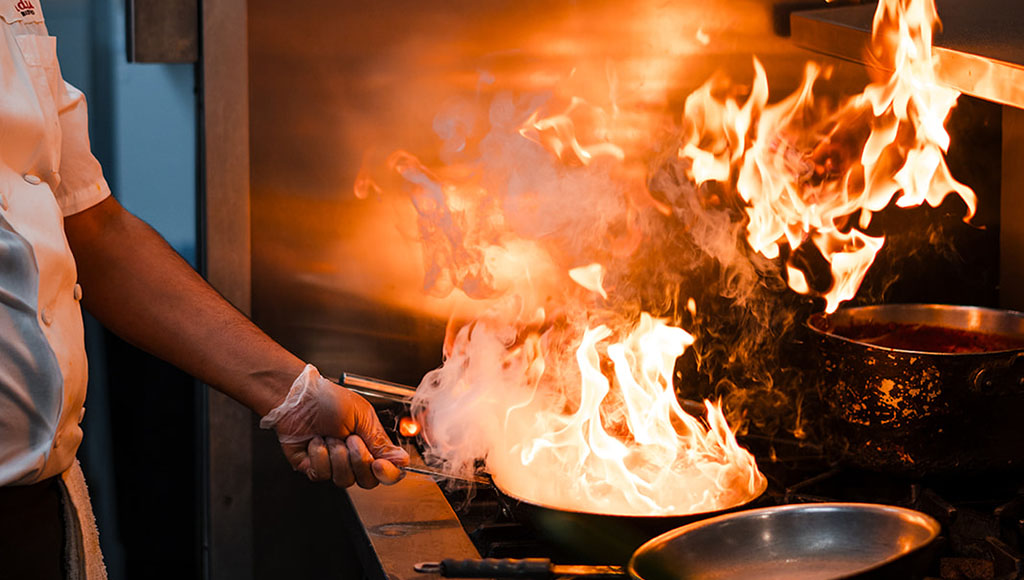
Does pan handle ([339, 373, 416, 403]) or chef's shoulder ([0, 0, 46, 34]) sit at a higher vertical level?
chef's shoulder ([0, 0, 46, 34])

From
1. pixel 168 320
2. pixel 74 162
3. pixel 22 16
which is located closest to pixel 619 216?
pixel 168 320

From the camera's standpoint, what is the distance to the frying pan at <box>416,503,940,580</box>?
42.8 inches

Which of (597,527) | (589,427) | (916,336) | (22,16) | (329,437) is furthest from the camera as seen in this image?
(916,336)

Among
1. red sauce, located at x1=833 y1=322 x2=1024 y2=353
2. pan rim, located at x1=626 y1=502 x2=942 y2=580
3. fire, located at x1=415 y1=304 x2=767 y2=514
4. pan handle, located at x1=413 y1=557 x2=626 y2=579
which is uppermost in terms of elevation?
red sauce, located at x1=833 y1=322 x2=1024 y2=353

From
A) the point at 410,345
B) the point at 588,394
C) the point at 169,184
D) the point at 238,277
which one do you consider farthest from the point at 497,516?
the point at 169,184

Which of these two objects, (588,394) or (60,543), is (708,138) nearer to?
(588,394)

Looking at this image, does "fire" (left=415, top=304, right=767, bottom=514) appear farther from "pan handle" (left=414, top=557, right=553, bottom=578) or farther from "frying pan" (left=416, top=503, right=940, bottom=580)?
"pan handle" (left=414, top=557, right=553, bottom=578)

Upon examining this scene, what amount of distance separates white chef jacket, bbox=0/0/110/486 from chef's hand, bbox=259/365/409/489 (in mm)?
293

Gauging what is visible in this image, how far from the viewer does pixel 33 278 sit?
1.16 m

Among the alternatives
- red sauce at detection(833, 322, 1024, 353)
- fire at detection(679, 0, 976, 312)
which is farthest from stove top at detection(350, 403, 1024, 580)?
fire at detection(679, 0, 976, 312)

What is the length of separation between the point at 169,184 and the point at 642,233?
3.34ft

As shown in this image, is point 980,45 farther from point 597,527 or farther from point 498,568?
point 498,568

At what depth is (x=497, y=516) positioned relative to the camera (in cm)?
148

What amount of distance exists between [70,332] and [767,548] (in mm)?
906
